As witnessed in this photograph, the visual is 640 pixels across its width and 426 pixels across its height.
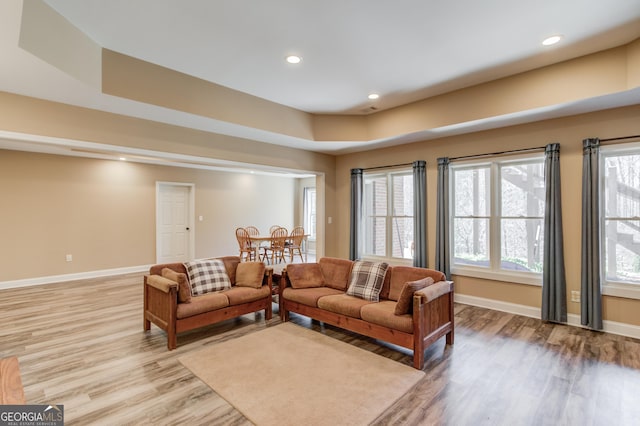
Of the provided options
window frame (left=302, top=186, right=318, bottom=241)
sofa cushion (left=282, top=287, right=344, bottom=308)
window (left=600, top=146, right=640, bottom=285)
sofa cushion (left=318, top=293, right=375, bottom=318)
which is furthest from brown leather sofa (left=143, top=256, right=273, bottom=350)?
window frame (left=302, top=186, right=318, bottom=241)

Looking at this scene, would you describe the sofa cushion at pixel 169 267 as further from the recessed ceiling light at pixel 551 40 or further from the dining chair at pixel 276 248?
the recessed ceiling light at pixel 551 40

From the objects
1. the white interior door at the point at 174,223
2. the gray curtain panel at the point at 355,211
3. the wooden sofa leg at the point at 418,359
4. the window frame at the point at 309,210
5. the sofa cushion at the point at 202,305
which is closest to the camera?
the wooden sofa leg at the point at 418,359

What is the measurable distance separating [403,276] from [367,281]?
41cm

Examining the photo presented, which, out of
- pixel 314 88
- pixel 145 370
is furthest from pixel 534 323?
pixel 145 370

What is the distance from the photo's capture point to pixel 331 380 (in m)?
2.62

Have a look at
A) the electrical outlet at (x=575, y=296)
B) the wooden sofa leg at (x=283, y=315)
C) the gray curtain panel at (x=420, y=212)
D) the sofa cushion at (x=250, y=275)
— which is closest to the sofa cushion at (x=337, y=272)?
the wooden sofa leg at (x=283, y=315)

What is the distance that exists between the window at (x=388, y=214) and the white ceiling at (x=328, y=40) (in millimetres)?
2056

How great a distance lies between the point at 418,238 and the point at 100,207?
21.2 ft

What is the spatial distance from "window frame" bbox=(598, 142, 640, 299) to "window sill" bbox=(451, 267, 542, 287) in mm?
656

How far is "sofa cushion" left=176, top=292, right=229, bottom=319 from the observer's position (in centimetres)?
324

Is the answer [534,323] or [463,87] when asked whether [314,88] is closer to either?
[463,87]

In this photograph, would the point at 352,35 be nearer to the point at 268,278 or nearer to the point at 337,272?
the point at 337,272

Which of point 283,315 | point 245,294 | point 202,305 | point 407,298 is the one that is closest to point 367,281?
point 407,298

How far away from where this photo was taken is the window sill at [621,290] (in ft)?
11.5
